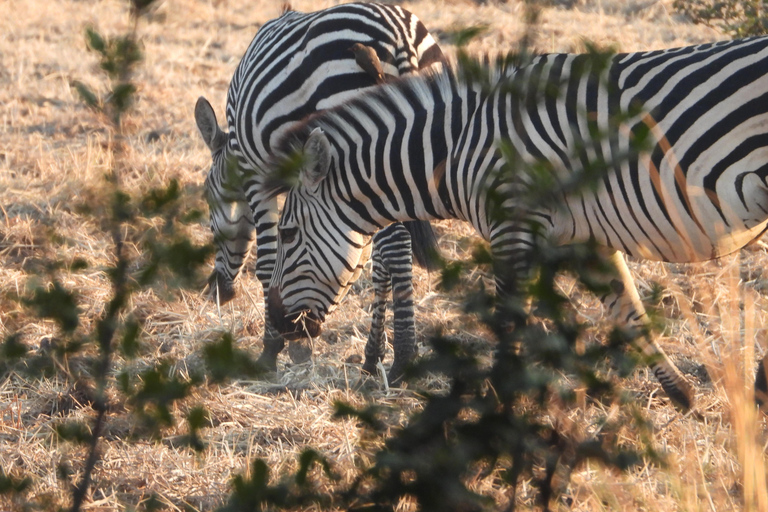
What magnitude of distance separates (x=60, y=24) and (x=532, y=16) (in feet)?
38.2

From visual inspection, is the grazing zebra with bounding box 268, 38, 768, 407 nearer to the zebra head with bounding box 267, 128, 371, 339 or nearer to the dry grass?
the zebra head with bounding box 267, 128, 371, 339

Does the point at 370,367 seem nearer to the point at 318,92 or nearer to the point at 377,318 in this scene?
the point at 377,318

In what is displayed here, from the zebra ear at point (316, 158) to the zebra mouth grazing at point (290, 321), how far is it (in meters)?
0.63

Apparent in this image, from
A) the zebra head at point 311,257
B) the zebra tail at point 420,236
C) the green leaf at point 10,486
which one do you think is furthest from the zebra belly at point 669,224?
the green leaf at point 10,486

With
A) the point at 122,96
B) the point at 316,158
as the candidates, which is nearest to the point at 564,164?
the point at 316,158

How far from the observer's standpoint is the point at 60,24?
38.2ft

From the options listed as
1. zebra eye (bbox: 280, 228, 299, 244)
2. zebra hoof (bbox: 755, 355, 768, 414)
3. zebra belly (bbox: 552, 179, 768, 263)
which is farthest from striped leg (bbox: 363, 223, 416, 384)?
zebra hoof (bbox: 755, 355, 768, 414)

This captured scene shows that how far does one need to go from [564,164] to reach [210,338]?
2127mm

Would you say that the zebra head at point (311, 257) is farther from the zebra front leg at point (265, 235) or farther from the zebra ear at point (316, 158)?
the zebra front leg at point (265, 235)

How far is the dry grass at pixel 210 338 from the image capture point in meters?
2.24

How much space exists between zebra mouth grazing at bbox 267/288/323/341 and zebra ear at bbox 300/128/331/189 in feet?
2.06

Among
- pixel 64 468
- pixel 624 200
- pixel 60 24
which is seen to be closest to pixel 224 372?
pixel 64 468

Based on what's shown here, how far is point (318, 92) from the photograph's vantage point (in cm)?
434

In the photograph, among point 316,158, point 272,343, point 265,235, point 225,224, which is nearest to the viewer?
point 316,158
